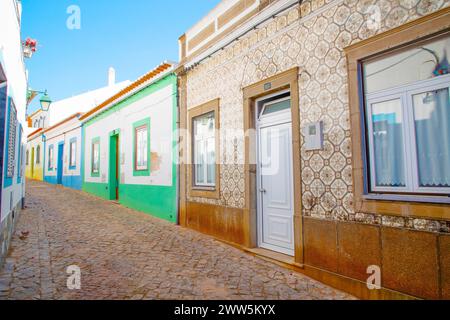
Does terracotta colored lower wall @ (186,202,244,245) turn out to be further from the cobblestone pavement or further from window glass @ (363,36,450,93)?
window glass @ (363,36,450,93)

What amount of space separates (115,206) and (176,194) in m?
4.39

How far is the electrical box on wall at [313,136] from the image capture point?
154 inches

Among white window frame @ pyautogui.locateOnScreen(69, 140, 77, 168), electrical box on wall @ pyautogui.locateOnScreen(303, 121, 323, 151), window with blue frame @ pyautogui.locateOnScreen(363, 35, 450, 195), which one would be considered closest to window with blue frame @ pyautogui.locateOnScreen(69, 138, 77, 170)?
white window frame @ pyautogui.locateOnScreen(69, 140, 77, 168)

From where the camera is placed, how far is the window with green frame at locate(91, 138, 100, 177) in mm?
13312

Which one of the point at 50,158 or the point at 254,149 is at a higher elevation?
the point at 50,158

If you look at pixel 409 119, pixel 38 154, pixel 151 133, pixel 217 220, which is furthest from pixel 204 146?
pixel 38 154

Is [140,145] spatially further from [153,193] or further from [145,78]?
[145,78]

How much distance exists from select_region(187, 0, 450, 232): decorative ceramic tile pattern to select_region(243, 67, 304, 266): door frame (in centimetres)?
11

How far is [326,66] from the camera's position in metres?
3.92

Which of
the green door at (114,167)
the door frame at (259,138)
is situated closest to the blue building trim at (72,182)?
the green door at (114,167)

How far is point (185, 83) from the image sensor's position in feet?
24.1

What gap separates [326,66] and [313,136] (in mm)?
908
